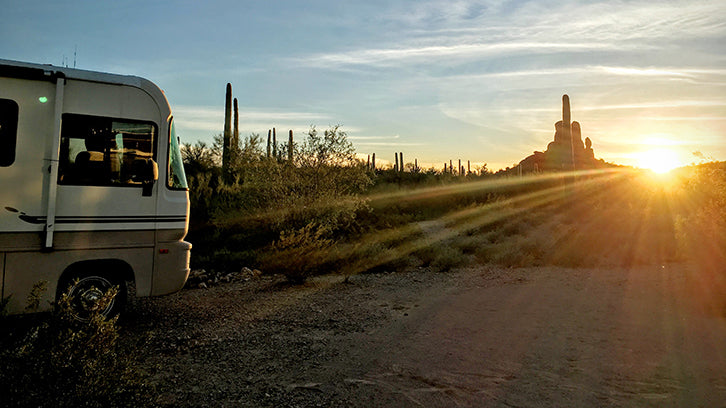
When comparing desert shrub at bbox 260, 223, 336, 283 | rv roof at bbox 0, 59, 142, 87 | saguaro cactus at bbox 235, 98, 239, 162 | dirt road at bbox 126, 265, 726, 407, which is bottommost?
dirt road at bbox 126, 265, 726, 407

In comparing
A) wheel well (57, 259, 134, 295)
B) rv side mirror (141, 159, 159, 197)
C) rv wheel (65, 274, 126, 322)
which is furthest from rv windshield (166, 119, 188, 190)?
rv wheel (65, 274, 126, 322)

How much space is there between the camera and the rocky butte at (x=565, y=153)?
24.8 meters

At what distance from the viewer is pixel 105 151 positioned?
6051 millimetres

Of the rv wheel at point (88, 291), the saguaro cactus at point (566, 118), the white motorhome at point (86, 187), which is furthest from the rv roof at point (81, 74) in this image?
the saguaro cactus at point (566, 118)

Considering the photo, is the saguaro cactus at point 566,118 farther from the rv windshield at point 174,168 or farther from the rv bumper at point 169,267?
the rv bumper at point 169,267

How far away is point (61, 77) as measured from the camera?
230 inches

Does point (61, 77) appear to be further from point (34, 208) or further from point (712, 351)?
point (712, 351)

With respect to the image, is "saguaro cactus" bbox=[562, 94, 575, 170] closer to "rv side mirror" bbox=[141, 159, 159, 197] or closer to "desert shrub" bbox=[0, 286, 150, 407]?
"rv side mirror" bbox=[141, 159, 159, 197]

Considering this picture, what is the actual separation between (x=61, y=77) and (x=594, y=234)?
13.2 m

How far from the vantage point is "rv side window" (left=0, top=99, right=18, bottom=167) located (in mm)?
5586

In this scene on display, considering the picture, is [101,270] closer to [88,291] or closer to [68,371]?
[88,291]

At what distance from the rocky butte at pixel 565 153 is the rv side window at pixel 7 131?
22.1 meters

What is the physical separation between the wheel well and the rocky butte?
69.8 feet

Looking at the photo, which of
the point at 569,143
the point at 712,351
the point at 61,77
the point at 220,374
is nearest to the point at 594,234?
Answer: the point at 712,351
